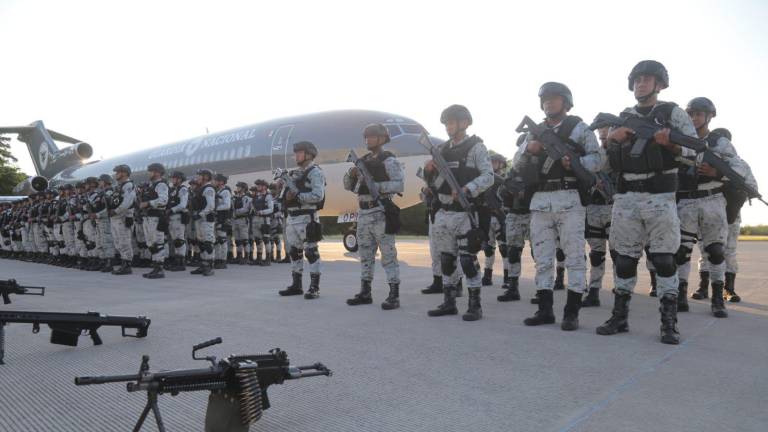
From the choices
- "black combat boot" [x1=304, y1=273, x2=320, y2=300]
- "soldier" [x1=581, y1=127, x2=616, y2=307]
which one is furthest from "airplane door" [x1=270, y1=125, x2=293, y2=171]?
"soldier" [x1=581, y1=127, x2=616, y2=307]

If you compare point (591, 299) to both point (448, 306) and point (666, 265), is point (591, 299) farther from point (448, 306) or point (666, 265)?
point (448, 306)

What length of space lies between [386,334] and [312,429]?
1859 millimetres

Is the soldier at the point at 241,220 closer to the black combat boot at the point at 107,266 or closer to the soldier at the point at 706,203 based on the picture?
the black combat boot at the point at 107,266

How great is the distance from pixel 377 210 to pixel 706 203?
3.28m

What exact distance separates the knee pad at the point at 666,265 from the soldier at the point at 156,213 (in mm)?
7623

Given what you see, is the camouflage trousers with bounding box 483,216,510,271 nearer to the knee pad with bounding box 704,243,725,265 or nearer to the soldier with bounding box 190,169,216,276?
the knee pad with bounding box 704,243,725,265

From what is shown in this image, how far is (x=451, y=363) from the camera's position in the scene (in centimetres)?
321

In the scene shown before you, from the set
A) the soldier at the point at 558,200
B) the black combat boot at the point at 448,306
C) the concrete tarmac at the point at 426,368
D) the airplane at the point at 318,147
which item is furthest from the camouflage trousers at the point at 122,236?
the soldier at the point at 558,200

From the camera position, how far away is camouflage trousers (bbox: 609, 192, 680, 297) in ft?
13.0

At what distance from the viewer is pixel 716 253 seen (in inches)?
196

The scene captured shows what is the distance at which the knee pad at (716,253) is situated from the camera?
16.3ft

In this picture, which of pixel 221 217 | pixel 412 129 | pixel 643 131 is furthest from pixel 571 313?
pixel 412 129

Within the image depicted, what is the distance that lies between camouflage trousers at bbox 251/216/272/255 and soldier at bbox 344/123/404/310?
20.2ft

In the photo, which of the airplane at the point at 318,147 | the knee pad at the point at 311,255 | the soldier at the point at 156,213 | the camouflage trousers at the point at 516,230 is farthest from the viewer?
the airplane at the point at 318,147
